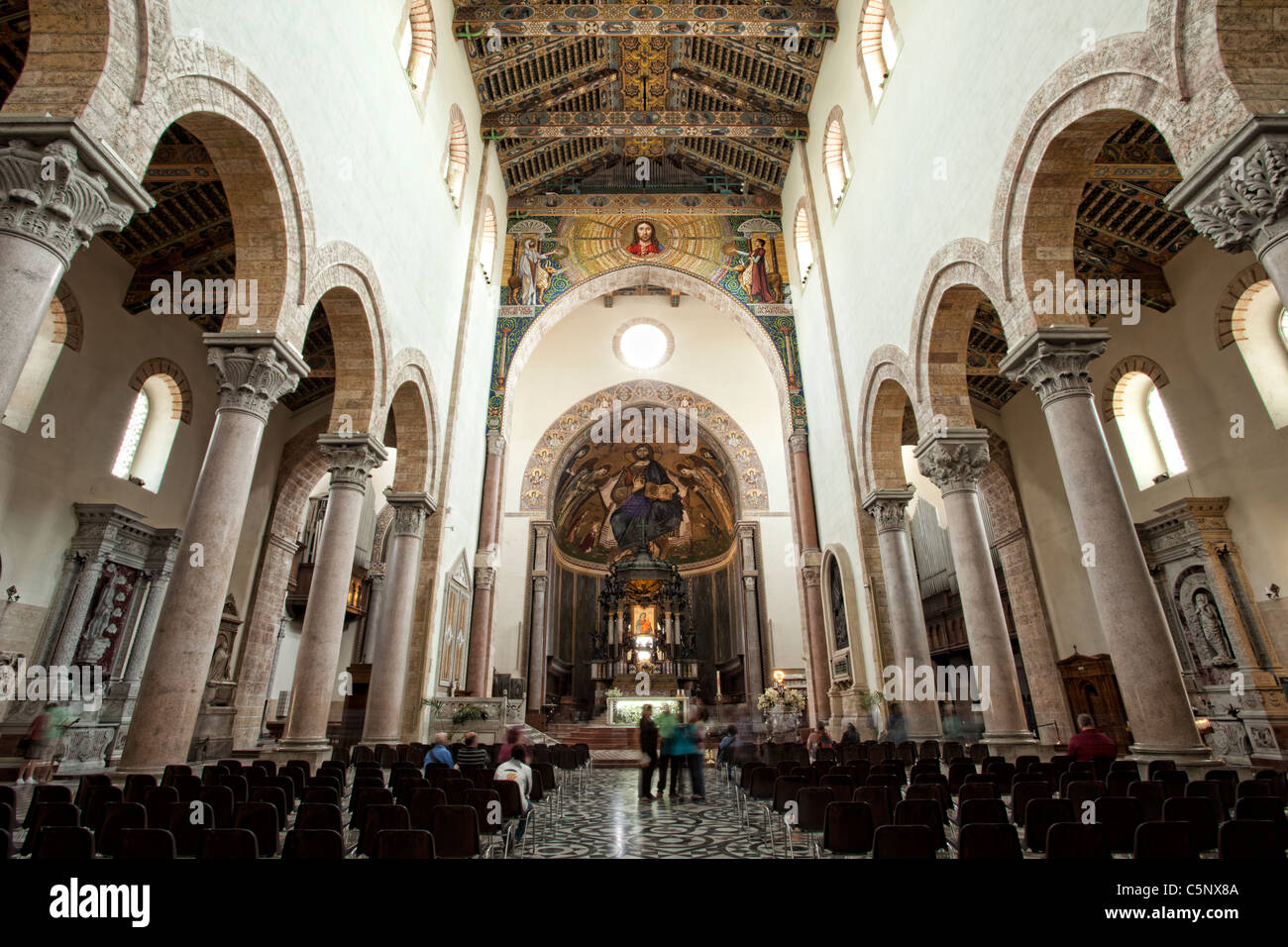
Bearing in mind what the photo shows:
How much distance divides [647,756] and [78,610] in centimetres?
956

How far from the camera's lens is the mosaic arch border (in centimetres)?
2288

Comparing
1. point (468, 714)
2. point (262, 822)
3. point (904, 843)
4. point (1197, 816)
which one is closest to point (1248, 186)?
point (1197, 816)

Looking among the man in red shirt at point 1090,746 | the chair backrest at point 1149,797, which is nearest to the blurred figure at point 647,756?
the man in red shirt at point 1090,746

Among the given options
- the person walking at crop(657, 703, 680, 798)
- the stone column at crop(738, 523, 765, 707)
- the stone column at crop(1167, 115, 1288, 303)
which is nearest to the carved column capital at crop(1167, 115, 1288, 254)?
the stone column at crop(1167, 115, 1288, 303)

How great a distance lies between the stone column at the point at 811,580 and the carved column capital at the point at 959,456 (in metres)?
6.24

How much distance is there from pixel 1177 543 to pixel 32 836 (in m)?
14.8

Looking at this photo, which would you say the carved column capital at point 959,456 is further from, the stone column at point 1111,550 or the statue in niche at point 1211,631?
the statue in niche at point 1211,631

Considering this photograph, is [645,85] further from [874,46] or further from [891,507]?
[891,507]

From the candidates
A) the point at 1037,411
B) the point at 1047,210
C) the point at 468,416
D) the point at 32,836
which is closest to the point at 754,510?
the point at 1037,411

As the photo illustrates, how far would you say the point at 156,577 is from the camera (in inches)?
497

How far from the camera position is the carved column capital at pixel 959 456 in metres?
10.1

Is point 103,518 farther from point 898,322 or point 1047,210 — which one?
point 1047,210

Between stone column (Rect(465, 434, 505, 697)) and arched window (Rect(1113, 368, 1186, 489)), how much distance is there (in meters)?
13.5

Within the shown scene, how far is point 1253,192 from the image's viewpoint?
16.3 ft
